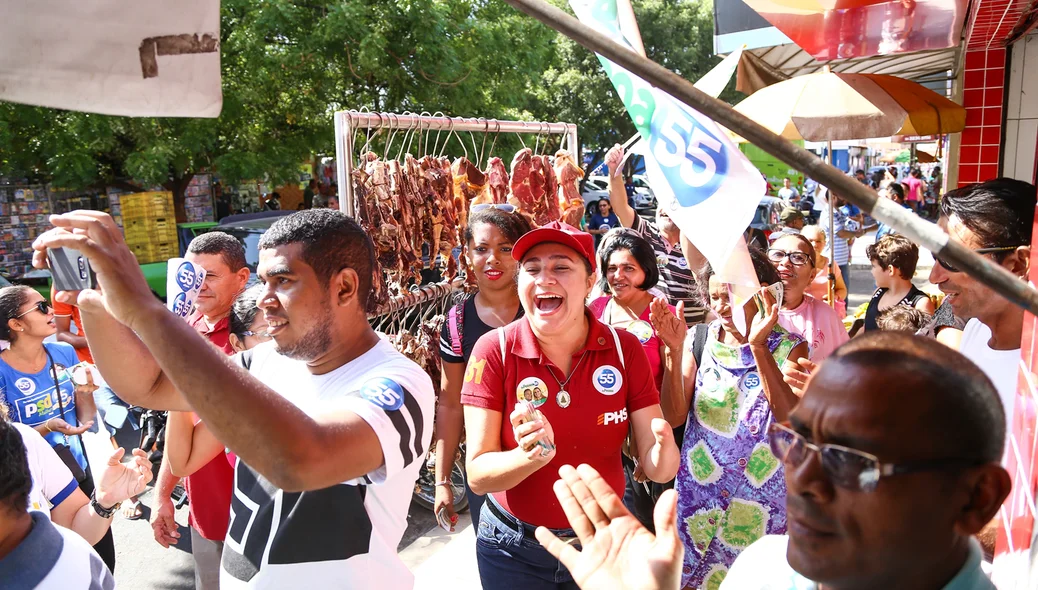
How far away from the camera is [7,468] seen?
1957 mm

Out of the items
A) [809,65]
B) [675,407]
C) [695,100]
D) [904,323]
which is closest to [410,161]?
[675,407]

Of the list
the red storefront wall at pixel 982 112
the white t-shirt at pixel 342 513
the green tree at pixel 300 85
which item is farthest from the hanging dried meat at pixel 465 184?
the green tree at pixel 300 85

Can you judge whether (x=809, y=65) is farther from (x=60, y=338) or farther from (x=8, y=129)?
(x=8, y=129)

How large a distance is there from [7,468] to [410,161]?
3.89 m

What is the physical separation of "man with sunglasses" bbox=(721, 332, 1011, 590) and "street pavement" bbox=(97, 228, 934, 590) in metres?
3.68

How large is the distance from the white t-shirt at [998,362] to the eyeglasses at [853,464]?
1.09m

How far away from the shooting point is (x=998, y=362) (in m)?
2.27

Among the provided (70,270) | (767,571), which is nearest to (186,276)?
(70,270)

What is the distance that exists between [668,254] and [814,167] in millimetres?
4571

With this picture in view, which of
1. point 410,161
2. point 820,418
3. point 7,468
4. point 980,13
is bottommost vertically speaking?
point 7,468

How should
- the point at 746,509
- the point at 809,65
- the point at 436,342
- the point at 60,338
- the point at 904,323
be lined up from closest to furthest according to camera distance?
1. the point at 746,509
2. the point at 904,323
3. the point at 436,342
4. the point at 60,338
5. the point at 809,65

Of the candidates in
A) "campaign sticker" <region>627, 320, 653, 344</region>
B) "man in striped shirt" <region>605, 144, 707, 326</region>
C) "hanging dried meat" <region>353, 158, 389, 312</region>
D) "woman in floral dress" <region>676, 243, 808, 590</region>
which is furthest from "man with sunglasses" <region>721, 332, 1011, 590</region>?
"hanging dried meat" <region>353, 158, 389, 312</region>

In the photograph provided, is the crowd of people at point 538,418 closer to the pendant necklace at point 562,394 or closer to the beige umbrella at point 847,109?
the pendant necklace at point 562,394

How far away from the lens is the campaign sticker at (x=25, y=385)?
430 centimetres
